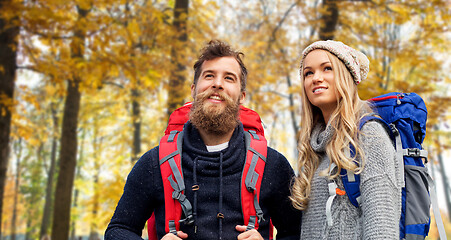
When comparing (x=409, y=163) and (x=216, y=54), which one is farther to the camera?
(x=216, y=54)

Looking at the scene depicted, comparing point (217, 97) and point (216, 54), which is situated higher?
point (216, 54)

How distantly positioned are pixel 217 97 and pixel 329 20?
6.34 meters

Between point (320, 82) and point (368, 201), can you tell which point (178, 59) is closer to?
point (320, 82)

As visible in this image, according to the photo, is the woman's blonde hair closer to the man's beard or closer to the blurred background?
the man's beard

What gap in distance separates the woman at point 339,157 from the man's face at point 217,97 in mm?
536

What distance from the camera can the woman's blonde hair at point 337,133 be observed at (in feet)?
7.03

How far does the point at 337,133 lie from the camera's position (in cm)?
225

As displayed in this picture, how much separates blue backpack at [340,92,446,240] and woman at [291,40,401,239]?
48 mm

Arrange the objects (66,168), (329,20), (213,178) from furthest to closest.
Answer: (66,168)
(329,20)
(213,178)

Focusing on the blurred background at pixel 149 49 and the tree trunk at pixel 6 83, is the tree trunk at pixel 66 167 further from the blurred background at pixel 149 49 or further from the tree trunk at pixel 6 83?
the tree trunk at pixel 6 83

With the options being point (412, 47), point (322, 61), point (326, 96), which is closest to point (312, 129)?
point (326, 96)

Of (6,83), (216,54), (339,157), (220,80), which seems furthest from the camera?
(6,83)

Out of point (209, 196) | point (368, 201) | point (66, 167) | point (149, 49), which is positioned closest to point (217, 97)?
point (209, 196)

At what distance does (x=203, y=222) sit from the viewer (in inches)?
93.7
